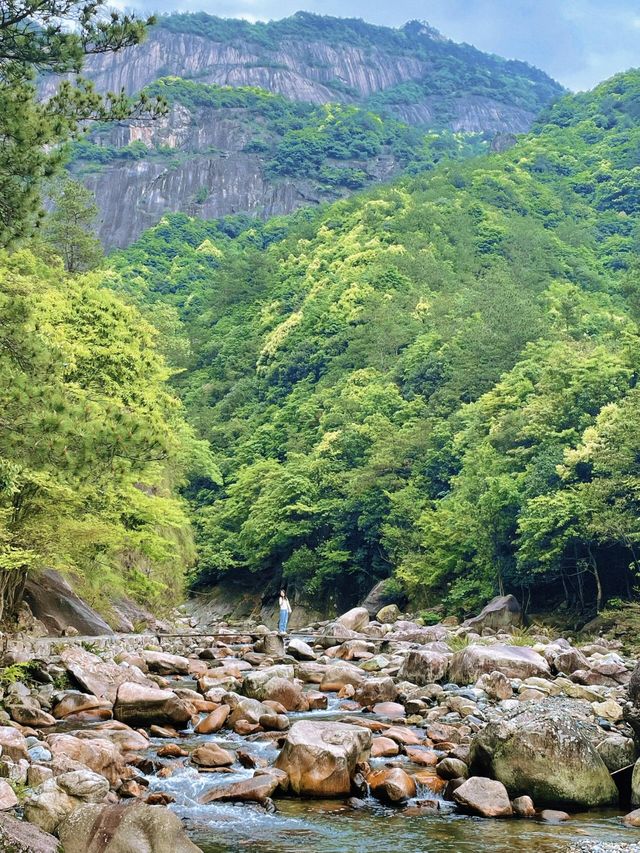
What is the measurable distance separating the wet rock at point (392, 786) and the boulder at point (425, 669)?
27.7 feet

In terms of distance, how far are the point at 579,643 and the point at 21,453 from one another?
24939 mm

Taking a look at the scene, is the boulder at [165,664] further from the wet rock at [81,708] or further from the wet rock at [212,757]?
the wet rock at [212,757]

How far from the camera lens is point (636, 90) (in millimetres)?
118938

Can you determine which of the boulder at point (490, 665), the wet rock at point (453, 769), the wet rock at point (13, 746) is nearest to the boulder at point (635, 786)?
the wet rock at point (453, 769)

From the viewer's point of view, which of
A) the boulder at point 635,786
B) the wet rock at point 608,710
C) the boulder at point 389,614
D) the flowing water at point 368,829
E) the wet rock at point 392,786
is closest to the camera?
the flowing water at point 368,829

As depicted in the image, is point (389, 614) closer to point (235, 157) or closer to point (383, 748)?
point (383, 748)

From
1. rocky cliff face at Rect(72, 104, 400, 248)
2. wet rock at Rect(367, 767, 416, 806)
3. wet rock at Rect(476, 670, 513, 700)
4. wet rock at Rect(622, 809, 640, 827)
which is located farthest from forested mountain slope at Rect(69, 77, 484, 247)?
wet rock at Rect(622, 809, 640, 827)

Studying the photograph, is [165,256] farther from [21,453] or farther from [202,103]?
[21,453]

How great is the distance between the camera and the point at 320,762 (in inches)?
431

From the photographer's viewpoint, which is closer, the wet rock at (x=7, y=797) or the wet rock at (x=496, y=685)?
the wet rock at (x=7, y=797)

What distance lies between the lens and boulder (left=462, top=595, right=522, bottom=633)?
35.2 m

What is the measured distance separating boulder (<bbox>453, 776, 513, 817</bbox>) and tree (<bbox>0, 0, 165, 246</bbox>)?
29.0 feet

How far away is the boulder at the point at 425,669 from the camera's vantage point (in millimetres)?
19500

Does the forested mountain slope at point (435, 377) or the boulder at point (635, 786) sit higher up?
the forested mountain slope at point (435, 377)
